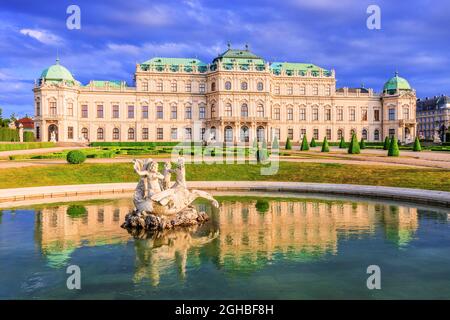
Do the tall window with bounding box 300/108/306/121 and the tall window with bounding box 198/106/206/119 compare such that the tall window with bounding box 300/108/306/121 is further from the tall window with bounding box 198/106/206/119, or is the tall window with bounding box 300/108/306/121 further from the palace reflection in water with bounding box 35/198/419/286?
the palace reflection in water with bounding box 35/198/419/286

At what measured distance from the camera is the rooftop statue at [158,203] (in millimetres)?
14883

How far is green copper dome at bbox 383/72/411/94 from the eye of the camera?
84.0 m

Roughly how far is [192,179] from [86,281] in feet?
65.1

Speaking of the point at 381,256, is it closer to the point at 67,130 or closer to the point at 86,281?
the point at 86,281

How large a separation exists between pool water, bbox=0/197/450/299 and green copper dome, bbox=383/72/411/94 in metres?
73.6

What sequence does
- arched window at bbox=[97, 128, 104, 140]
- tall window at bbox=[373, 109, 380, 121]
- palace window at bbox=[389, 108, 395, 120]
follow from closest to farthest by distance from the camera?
arched window at bbox=[97, 128, 104, 140], palace window at bbox=[389, 108, 395, 120], tall window at bbox=[373, 109, 380, 121]

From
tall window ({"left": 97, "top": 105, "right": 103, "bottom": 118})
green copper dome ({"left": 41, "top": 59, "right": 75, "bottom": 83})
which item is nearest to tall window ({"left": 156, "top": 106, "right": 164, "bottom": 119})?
tall window ({"left": 97, "top": 105, "right": 103, "bottom": 118})

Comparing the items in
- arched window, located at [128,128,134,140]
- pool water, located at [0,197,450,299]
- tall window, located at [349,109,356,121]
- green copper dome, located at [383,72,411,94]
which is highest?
green copper dome, located at [383,72,411,94]

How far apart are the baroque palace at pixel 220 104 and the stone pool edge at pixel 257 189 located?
48.4m

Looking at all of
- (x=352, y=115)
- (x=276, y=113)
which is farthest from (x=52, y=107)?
(x=352, y=115)

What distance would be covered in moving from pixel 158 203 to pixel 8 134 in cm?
5216

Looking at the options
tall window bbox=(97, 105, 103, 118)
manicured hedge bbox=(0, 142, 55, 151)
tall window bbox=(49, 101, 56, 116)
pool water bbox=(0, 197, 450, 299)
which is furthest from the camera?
tall window bbox=(97, 105, 103, 118)
